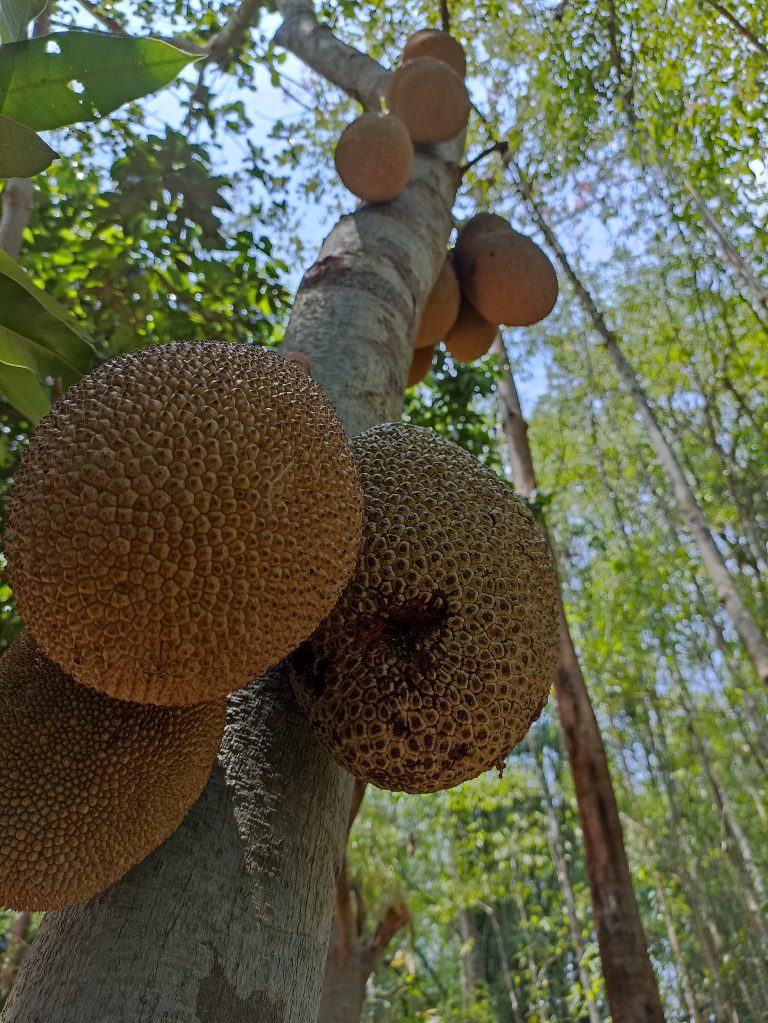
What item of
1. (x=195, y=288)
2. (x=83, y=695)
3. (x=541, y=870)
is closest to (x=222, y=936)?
(x=83, y=695)

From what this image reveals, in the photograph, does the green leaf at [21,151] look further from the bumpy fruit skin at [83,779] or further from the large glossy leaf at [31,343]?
the bumpy fruit skin at [83,779]

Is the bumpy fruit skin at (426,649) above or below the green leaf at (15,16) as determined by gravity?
below

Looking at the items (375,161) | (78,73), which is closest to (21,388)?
(78,73)

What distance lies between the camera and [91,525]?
0.63 metres

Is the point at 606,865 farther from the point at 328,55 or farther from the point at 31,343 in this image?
the point at 328,55

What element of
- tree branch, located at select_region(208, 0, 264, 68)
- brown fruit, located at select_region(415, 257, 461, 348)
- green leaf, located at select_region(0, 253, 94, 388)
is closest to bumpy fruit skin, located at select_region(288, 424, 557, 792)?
green leaf, located at select_region(0, 253, 94, 388)

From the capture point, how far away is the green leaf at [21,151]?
0.89m

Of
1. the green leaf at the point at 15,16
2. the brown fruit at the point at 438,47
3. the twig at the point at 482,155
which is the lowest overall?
the green leaf at the point at 15,16

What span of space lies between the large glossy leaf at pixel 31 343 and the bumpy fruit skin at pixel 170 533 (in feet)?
1.11

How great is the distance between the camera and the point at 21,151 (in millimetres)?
909

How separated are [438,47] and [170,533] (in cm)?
223

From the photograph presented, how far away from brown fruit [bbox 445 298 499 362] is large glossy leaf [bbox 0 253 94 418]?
131 centimetres

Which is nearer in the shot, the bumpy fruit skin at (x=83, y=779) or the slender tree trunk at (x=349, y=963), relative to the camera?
the bumpy fruit skin at (x=83, y=779)

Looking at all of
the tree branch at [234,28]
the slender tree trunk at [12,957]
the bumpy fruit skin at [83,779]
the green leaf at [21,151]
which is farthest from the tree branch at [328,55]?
the slender tree trunk at [12,957]
